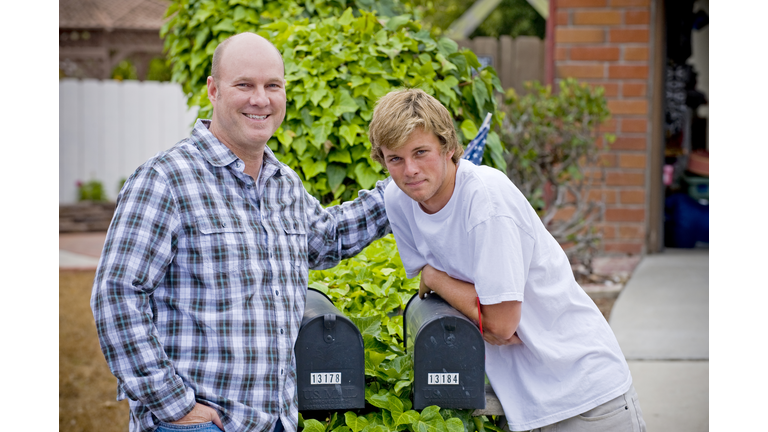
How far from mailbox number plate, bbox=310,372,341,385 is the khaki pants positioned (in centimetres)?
60

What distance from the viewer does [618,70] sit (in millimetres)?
6730

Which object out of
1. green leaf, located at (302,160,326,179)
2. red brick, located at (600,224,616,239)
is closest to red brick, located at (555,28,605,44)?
red brick, located at (600,224,616,239)

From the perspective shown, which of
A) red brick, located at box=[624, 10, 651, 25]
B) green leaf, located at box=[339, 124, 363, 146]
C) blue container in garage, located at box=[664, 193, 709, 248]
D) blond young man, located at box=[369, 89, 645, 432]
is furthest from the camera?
blue container in garage, located at box=[664, 193, 709, 248]

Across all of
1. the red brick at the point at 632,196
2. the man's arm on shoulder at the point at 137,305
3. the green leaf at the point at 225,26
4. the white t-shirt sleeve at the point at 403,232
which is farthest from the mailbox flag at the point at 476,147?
the red brick at the point at 632,196

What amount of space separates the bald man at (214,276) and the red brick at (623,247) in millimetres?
5375

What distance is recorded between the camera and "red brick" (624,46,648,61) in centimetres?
666

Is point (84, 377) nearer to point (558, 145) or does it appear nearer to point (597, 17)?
point (558, 145)

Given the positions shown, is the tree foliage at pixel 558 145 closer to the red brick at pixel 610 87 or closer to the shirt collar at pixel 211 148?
the red brick at pixel 610 87

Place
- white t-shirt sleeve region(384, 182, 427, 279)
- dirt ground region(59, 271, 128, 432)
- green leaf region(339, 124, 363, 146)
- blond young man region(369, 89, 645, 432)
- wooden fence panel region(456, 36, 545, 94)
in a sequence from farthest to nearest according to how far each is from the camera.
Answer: wooden fence panel region(456, 36, 545, 94) → dirt ground region(59, 271, 128, 432) → green leaf region(339, 124, 363, 146) → white t-shirt sleeve region(384, 182, 427, 279) → blond young man region(369, 89, 645, 432)

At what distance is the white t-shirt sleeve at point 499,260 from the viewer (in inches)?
72.6

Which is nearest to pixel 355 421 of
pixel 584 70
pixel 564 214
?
pixel 564 214

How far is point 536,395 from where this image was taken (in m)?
2.00

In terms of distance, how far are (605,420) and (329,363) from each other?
0.80 meters

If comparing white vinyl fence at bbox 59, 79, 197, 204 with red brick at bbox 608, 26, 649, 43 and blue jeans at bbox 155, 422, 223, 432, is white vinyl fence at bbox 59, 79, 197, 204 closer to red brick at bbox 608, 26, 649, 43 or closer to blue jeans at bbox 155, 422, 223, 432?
red brick at bbox 608, 26, 649, 43
